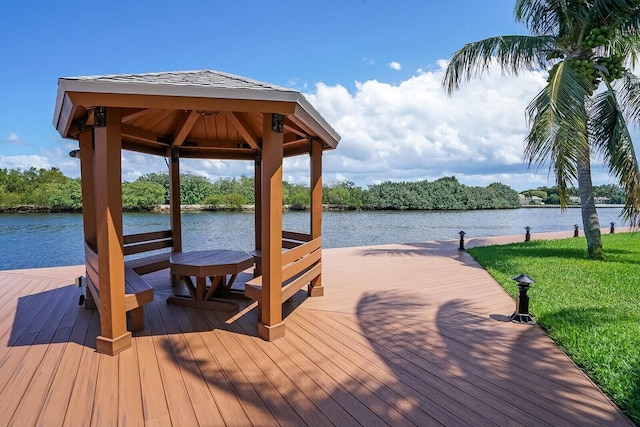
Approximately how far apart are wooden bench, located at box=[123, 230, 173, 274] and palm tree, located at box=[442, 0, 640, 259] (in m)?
6.20

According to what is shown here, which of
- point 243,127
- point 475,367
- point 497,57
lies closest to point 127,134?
point 243,127

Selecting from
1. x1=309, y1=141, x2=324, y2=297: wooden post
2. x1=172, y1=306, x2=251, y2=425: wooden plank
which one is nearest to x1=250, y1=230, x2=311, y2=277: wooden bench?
x1=309, y1=141, x2=324, y2=297: wooden post

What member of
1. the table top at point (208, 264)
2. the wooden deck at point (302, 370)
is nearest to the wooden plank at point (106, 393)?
the wooden deck at point (302, 370)

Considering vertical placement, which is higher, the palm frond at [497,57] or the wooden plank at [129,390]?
the palm frond at [497,57]

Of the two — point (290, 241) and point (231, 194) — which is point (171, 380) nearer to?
point (290, 241)

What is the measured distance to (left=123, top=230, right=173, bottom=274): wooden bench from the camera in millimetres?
4370

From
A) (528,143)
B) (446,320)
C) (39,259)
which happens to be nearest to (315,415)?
(446,320)

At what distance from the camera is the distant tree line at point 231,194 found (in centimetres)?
2953

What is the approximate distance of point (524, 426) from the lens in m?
1.92

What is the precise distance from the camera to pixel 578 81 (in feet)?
20.1

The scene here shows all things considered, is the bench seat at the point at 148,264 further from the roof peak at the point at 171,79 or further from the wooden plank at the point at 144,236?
the roof peak at the point at 171,79

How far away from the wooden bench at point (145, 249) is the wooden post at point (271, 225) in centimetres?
212

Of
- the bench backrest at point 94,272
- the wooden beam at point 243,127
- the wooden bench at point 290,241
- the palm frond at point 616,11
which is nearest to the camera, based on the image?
the bench backrest at point 94,272

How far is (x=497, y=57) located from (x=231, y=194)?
1384 inches
